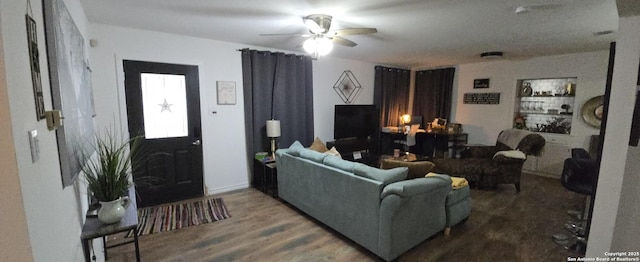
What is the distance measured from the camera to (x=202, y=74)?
3646 millimetres

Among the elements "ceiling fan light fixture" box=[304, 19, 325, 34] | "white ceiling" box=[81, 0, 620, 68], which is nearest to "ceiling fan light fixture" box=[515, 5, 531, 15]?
"white ceiling" box=[81, 0, 620, 68]

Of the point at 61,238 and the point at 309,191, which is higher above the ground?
the point at 61,238

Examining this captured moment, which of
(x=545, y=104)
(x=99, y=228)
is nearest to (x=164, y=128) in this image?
(x=99, y=228)

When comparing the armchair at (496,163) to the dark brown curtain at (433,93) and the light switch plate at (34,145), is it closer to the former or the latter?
the dark brown curtain at (433,93)

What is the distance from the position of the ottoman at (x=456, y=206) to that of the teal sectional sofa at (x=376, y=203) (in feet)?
0.27

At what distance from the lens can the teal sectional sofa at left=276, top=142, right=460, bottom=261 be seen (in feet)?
7.02

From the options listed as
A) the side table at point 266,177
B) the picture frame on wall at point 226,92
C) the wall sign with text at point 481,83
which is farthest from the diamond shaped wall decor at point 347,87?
the wall sign with text at point 481,83

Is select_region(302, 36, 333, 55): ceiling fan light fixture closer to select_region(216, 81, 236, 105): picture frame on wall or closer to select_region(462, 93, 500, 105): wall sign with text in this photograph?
select_region(216, 81, 236, 105): picture frame on wall

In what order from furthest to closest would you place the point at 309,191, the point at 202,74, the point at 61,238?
the point at 202,74 < the point at 309,191 < the point at 61,238

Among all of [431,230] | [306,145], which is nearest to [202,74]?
[306,145]

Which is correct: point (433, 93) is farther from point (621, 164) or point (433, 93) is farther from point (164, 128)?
point (164, 128)

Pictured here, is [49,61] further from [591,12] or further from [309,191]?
[591,12]

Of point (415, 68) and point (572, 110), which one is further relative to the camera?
point (415, 68)

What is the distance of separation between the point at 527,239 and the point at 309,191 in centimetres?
228
